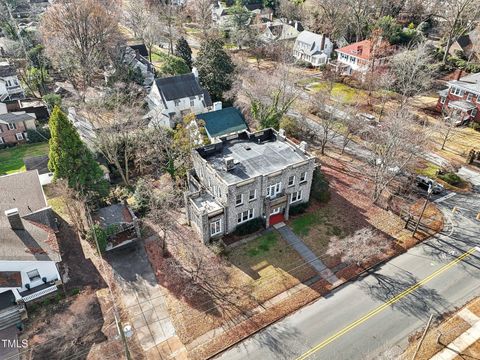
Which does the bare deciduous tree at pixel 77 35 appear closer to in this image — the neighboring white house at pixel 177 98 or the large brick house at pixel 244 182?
the neighboring white house at pixel 177 98

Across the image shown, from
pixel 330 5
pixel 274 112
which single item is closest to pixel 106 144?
pixel 274 112

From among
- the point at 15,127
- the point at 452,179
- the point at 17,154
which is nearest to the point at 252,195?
the point at 452,179

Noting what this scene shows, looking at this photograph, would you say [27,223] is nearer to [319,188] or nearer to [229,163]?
[229,163]

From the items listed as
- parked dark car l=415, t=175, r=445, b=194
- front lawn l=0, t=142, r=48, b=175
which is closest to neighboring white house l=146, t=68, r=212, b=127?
front lawn l=0, t=142, r=48, b=175

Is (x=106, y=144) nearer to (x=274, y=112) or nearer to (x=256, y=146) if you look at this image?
(x=256, y=146)

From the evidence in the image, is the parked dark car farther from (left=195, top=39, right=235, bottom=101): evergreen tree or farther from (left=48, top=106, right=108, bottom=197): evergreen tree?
(left=48, top=106, right=108, bottom=197): evergreen tree

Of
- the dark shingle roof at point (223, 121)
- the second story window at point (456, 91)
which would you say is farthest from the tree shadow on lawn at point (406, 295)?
the second story window at point (456, 91)
